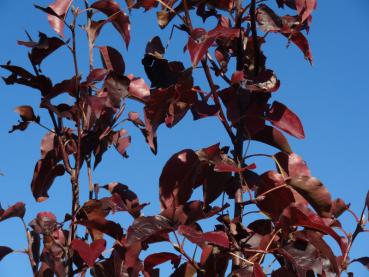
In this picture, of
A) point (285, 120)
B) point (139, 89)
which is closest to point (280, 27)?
point (285, 120)

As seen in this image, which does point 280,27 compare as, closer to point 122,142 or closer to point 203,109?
point 203,109

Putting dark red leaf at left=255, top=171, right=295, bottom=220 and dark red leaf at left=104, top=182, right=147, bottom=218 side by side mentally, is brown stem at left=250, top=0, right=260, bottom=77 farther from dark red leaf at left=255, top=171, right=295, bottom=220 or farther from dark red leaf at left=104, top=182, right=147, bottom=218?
dark red leaf at left=104, top=182, right=147, bottom=218

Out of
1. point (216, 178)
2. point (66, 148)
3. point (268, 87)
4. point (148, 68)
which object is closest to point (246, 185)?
point (216, 178)

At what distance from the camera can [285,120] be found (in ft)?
3.72

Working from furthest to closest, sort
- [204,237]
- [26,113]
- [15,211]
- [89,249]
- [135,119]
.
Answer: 1. [135,119]
2. [26,113]
3. [15,211]
4. [89,249]
5. [204,237]

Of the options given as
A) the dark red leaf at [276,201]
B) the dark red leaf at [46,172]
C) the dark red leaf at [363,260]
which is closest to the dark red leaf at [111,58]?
the dark red leaf at [46,172]

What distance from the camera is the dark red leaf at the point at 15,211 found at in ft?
3.72

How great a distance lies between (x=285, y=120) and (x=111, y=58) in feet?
1.47

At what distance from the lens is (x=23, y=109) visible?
1247 millimetres

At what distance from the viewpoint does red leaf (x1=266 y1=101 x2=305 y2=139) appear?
1.12 meters

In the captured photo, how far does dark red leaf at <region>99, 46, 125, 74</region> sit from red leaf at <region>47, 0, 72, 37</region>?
122 millimetres

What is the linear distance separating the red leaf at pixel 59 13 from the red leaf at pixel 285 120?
492mm

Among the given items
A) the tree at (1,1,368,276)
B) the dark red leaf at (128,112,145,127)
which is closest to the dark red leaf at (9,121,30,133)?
the tree at (1,1,368,276)

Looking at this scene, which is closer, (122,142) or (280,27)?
(280,27)
